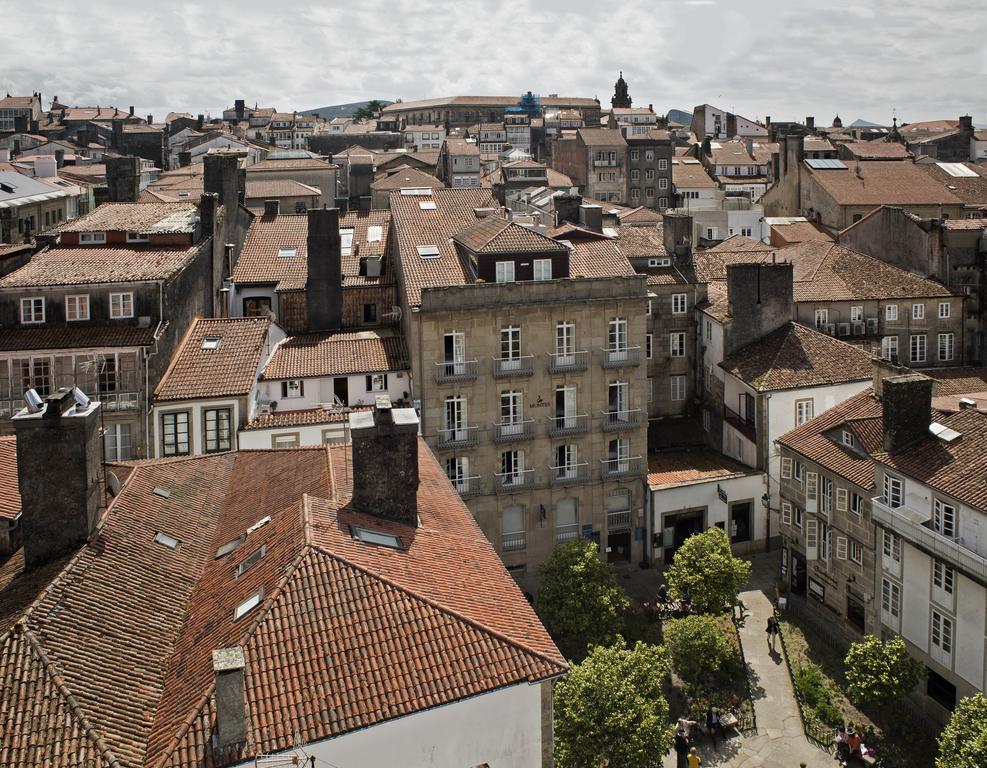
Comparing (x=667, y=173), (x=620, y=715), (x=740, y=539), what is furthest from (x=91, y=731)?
(x=667, y=173)

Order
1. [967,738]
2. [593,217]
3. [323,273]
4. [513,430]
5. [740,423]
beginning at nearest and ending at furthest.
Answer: [967,738] → [513,430] → [323,273] → [740,423] → [593,217]

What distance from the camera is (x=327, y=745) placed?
57.6 feet

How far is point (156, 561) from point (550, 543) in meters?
28.5

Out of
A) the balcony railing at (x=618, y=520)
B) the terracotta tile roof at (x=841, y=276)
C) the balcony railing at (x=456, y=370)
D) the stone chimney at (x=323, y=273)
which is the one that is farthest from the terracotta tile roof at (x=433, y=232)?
the terracotta tile roof at (x=841, y=276)

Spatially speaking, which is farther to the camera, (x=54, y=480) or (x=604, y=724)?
(x=604, y=724)

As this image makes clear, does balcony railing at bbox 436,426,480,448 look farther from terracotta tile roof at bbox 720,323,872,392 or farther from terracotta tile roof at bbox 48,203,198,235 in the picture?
terracotta tile roof at bbox 48,203,198,235

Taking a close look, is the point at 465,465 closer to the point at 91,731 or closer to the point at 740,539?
the point at 740,539

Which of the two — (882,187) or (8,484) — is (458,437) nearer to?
(8,484)

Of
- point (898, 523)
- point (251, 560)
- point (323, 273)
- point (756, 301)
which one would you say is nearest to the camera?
point (251, 560)

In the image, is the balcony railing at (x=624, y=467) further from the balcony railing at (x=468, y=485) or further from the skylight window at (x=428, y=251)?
the skylight window at (x=428, y=251)

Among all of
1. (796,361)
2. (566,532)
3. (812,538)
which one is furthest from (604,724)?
(796,361)

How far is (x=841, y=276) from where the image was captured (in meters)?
62.5

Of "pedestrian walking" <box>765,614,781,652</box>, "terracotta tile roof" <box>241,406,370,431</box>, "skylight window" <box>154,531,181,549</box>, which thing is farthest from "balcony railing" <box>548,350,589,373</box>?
"skylight window" <box>154,531,181,549</box>

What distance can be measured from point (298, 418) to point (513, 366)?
11396 mm
